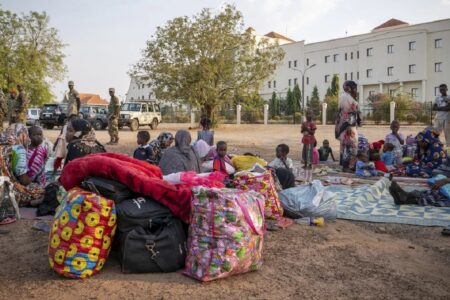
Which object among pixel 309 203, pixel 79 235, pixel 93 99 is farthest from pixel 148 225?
pixel 93 99

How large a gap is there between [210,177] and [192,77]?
2218cm

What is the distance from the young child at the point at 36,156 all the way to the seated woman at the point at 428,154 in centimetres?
639

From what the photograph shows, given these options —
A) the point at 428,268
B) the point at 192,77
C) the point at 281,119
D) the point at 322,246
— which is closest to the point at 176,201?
the point at 322,246

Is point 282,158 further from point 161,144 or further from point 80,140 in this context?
point 80,140

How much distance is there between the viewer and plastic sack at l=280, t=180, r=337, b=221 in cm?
532

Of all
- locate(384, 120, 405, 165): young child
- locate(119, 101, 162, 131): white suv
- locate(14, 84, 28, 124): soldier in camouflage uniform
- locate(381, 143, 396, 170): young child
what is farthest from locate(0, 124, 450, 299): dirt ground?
locate(119, 101, 162, 131): white suv

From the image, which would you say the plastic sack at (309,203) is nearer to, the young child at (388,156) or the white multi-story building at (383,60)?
Answer: the young child at (388,156)

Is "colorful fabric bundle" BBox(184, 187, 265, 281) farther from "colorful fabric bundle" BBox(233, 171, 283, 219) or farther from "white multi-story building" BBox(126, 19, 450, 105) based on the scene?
"white multi-story building" BBox(126, 19, 450, 105)

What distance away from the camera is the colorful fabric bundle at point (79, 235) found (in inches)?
130

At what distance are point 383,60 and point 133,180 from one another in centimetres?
4756

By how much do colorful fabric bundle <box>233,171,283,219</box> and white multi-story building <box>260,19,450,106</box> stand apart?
115ft

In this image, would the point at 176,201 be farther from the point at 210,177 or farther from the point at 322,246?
the point at 322,246

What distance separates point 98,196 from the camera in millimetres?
3389

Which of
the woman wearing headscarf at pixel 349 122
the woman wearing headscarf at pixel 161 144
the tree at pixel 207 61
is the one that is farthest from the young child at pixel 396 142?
the tree at pixel 207 61
